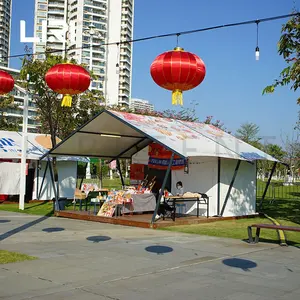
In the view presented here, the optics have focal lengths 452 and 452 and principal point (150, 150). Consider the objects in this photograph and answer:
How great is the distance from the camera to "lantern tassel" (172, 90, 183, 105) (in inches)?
393

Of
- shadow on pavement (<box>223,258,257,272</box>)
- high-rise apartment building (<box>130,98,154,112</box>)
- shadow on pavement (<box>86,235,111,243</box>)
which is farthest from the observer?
high-rise apartment building (<box>130,98,154,112</box>)

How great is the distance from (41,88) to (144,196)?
9.55 m

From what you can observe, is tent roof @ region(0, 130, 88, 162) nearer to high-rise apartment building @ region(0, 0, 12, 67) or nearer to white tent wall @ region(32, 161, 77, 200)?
white tent wall @ region(32, 161, 77, 200)

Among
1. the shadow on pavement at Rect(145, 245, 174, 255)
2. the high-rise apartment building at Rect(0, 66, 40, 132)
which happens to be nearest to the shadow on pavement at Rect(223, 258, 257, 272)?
the shadow on pavement at Rect(145, 245, 174, 255)

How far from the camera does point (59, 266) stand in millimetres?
8133

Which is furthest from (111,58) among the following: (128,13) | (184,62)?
(184,62)

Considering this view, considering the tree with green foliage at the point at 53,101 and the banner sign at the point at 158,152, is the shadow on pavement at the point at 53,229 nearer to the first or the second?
the banner sign at the point at 158,152

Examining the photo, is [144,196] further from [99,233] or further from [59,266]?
[59,266]

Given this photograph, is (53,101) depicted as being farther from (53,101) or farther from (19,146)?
(19,146)

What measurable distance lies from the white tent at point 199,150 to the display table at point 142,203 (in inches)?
62.1

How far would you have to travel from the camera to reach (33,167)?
80.3 feet

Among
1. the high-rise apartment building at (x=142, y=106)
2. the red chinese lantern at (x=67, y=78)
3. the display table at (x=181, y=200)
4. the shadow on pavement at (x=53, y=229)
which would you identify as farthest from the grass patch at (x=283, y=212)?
the high-rise apartment building at (x=142, y=106)

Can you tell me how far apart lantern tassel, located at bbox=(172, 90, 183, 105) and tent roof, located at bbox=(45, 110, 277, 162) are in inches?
145

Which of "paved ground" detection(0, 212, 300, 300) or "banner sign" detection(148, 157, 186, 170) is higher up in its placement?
"banner sign" detection(148, 157, 186, 170)
